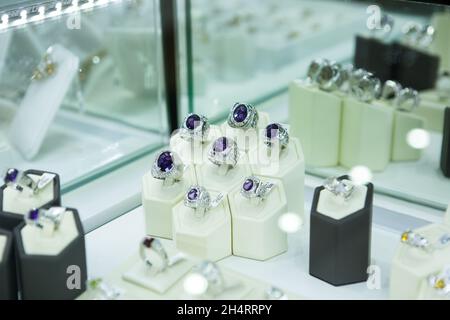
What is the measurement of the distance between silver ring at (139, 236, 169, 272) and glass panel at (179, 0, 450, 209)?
1.37 ft

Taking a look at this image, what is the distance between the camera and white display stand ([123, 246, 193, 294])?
85 centimetres

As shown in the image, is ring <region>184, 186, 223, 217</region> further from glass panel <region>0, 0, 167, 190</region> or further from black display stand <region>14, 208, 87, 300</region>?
glass panel <region>0, 0, 167, 190</region>

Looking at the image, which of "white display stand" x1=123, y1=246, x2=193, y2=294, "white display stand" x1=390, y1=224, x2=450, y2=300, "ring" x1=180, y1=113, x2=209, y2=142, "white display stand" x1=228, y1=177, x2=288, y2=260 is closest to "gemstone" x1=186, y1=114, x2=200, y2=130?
"ring" x1=180, y1=113, x2=209, y2=142

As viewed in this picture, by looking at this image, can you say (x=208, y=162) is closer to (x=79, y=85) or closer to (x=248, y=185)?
(x=248, y=185)

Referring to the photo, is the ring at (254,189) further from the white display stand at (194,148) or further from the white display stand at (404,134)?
the white display stand at (404,134)

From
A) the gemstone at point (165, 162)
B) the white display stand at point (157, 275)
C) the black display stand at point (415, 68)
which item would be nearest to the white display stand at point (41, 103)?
the gemstone at point (165, 162)

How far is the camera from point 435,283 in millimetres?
823

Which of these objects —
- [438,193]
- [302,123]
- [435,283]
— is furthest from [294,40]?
[435,283]

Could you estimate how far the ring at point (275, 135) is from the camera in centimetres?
100

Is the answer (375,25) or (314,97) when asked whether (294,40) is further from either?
(314,97)

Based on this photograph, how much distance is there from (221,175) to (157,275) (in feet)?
0.64

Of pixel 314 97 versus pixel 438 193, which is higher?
pixel 314 97

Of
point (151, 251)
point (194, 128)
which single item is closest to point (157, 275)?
point (151, 251)

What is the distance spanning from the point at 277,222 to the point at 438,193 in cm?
29
